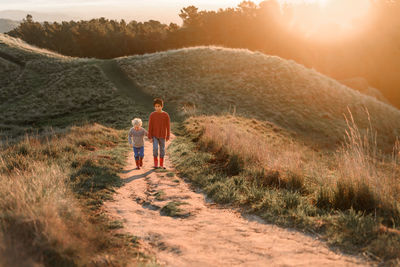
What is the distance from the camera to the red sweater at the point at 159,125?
30.7 ft

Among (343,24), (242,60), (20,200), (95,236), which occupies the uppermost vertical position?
(343,24)

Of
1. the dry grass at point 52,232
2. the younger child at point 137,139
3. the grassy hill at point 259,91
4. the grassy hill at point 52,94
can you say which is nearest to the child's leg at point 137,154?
the younger child at point 137,139

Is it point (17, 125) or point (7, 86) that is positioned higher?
point (7, 86)

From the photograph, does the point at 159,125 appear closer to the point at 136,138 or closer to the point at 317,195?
the point at 136,138

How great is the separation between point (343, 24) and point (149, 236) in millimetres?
95132

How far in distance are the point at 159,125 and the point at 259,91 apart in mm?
25001

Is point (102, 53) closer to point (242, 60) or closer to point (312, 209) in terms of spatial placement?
point (242, 60)

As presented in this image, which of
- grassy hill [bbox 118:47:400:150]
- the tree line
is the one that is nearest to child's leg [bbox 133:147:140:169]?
grassy hill [bbox 118:47:400:150]

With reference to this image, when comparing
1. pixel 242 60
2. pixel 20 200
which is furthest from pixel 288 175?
pixel 242 60

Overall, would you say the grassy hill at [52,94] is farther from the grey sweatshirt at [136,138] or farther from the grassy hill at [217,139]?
the grey sweatshirt at [136,138]

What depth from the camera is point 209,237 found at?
4766mm

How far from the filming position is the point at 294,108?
1177 inches

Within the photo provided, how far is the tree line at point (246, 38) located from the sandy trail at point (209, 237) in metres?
66.7

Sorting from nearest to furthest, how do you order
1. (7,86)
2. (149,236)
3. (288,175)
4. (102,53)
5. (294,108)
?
(149,236) → (288,175) → (294,108) → (7,86) → (102,53)
